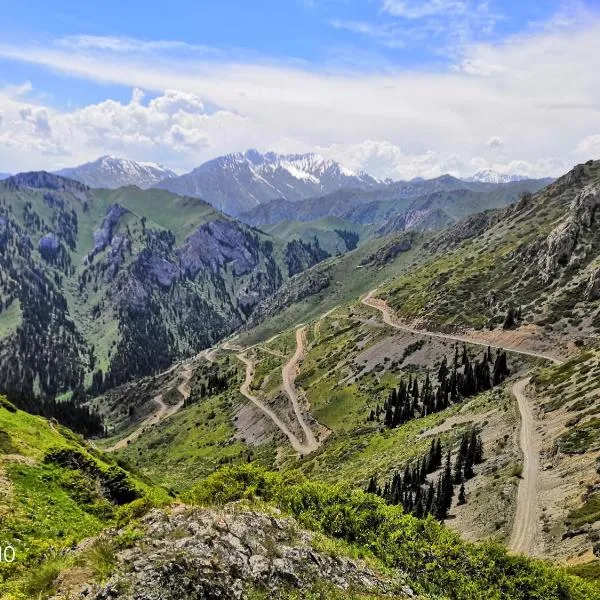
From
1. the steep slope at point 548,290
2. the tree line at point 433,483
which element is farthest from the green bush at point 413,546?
the steep slope at point 548,290

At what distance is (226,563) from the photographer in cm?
2345

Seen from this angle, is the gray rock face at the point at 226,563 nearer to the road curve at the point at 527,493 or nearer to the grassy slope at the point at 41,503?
the grassy slope at the point at 41,503

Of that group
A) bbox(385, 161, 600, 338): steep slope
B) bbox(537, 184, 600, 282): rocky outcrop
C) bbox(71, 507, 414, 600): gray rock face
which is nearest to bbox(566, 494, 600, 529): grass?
bbox(71, 507, 414, 600): gray rock face

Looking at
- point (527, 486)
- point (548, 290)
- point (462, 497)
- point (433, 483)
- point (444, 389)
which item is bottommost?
point (433, 483)

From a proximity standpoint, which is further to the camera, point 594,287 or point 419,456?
point 594,287

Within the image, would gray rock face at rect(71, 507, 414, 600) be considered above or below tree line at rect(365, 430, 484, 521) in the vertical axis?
above

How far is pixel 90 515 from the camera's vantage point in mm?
40594

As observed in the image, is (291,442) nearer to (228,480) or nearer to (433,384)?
(433,384)

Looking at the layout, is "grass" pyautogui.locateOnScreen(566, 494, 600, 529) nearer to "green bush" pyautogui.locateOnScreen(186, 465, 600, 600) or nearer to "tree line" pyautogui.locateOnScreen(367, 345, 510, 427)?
"green bush" pyautogui.locateOnScreen(186, 465, 600, 600)

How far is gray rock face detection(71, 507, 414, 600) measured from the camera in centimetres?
2131

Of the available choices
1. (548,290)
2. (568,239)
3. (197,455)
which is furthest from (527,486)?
(568,239)

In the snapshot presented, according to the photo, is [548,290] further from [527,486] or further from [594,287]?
[527,486]

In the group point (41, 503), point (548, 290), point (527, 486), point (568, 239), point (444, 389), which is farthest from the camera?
point (568, 239)

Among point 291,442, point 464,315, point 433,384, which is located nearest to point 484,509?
point 433,384
